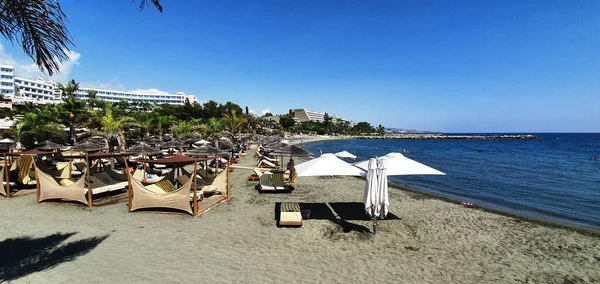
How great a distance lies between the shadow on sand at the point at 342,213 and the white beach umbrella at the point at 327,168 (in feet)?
4.87

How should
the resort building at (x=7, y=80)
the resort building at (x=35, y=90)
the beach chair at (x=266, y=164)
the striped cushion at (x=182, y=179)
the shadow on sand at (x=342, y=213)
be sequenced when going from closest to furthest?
the shadow on sand at (x=342, y=213) → the striped cushion at (x=182, y=179) → the beach chair at (x=266, y=164) → the resort building at (x=7, y=80) → the resort building at (x=35, y=90)

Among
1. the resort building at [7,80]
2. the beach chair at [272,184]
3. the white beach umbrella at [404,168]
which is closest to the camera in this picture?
the white beach umbrella at [404,168]

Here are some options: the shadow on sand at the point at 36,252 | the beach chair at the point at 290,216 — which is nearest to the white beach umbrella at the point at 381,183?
the beach chair at the point at 290,216

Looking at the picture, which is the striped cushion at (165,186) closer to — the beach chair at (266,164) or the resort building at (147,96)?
the beach chair at (266,164)

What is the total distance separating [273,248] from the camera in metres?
6.43

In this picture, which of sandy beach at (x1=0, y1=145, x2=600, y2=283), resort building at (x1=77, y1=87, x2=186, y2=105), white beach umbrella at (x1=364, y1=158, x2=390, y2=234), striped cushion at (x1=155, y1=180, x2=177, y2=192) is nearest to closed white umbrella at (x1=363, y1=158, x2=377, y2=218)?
white beach umbrella at (x1=364, y1=158, x2=390, y2=234)

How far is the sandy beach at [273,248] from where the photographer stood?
5270 mm

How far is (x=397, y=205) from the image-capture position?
429 inches

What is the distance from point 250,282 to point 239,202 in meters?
5.55

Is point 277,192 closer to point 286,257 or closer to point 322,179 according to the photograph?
point 322,179

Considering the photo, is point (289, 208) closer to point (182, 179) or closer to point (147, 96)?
point (182, 179)

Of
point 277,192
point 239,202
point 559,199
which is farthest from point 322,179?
point 559,199

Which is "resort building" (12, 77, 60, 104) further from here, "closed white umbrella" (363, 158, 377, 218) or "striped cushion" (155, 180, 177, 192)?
"closed white umbrella" (363, 158, 377, 218)

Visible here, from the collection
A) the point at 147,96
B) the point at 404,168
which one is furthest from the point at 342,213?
the point at 147,96
